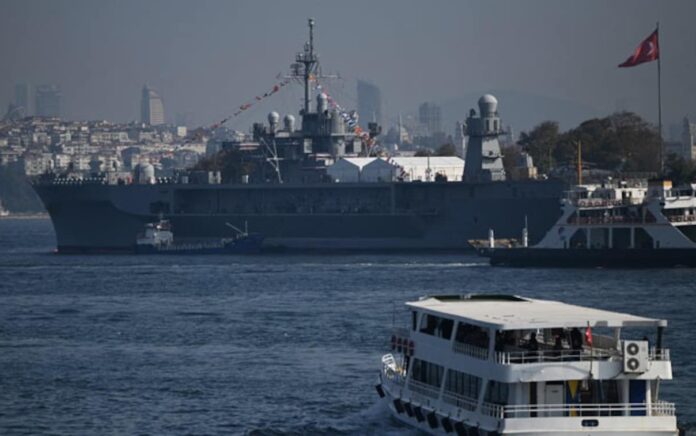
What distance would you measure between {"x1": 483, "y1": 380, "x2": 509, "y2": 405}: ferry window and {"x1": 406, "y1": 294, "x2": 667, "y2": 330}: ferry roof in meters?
1.09

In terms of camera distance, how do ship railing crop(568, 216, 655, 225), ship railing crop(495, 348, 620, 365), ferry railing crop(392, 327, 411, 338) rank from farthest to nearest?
ship railing crop(568, 216, 655, 225) < ferry railing crop(392, 327, 411, 338) < ship railing crop(495, 348, 620, 365)

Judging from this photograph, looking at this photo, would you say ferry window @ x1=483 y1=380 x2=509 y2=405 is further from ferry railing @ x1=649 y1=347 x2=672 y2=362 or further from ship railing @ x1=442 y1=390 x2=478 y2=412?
ferry railing @ x1=649 y1=347 x2=672 y2=362

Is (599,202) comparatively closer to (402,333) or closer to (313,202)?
(313,202)

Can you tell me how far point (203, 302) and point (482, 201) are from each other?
1804 inches

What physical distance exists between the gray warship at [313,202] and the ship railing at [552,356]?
75849mm

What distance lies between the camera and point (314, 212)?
394ft

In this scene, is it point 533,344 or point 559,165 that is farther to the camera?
point 559,165

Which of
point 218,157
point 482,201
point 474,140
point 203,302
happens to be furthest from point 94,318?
point 218,157

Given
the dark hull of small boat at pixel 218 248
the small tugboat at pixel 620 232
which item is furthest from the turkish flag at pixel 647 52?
the dark hull of small boat at pixel 218 248

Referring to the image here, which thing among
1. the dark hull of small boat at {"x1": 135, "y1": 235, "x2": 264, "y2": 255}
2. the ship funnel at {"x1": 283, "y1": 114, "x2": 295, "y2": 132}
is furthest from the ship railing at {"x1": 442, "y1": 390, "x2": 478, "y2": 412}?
the ship funnel at {"x1": 283, "y1": 114, "x2": 295, "y2": 132}

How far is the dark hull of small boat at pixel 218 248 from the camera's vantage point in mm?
113688

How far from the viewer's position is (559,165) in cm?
14238

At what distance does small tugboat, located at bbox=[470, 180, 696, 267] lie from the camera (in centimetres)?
8700

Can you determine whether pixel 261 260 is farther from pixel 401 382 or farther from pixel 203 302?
pixel 401 382
